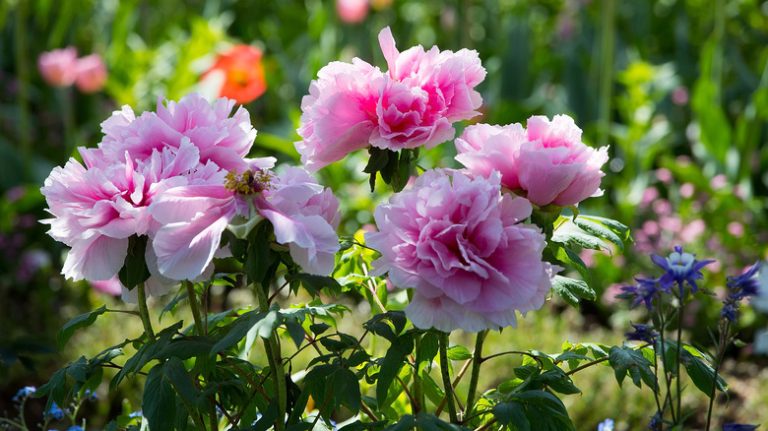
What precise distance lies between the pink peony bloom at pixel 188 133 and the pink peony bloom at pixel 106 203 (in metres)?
0.04

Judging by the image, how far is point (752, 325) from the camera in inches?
126

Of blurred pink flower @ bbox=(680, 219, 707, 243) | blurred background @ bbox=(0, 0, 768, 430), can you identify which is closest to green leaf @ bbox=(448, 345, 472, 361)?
blurred background @ bbox=(0, 0, 768, 430)

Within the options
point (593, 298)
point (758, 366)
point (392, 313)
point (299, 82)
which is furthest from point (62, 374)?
point (299, 82)

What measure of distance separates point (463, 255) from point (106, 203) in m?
0.37

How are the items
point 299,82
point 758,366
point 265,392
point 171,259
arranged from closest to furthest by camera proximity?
A: point 171,259
point 265,392
point 758,366
point 299,82

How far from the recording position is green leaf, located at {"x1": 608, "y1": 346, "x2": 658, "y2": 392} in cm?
112

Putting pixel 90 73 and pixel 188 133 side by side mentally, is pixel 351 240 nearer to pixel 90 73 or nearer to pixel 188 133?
pixel 188 133

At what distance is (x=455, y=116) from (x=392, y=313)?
0.24 meters

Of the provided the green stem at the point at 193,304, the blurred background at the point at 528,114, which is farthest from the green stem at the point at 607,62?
the green stem at the point at 193,304

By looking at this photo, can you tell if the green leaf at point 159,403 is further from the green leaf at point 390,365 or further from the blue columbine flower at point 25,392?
the blue columbine flower at point 25,392

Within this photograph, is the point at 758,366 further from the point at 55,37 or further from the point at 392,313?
the point at 55,37

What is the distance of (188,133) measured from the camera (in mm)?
1161

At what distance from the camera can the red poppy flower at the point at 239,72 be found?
4.00 meters

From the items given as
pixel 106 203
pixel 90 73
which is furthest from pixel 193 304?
pixel 90 73
